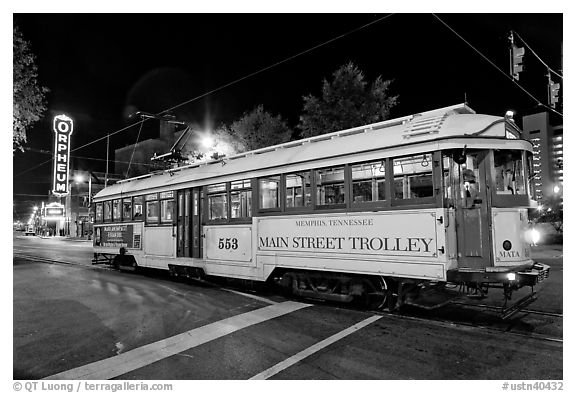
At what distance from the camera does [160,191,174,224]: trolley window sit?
461 inches

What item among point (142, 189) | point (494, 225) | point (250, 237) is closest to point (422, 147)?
point (494, 225)

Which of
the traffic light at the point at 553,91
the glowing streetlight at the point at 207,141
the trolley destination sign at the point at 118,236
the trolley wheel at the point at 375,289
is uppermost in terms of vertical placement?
the glowing streetlight at the point at 207,141

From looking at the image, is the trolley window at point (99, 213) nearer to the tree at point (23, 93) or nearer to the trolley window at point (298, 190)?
the tree at point (23, 93)

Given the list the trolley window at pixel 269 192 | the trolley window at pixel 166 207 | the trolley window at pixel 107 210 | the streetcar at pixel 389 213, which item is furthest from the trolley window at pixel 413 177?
the trolley window at pixel 107 210

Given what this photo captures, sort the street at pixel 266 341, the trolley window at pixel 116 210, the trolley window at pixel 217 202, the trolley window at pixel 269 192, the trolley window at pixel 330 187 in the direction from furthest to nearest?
the trolley window at pixel 116 210 < the trolley window at pixel 217 202 < the trolley window at pixel 269 192 < the trolley window at pixel 330 187 < the street at pixel 266 341

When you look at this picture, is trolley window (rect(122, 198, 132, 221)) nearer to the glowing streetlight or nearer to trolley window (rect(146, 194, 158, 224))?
trolley window (rect(146, 194, 158, 224))

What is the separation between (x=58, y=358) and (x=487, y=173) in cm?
726

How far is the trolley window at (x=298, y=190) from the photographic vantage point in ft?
26.3

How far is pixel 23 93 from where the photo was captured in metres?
12.7

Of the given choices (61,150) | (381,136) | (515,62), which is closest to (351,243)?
(381,136)

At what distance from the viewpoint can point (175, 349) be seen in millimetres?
5344

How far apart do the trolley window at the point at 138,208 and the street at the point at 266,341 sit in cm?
454

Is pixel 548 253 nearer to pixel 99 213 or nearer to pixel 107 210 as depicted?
pixel 107 210

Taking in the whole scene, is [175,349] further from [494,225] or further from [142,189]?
[142,189]
